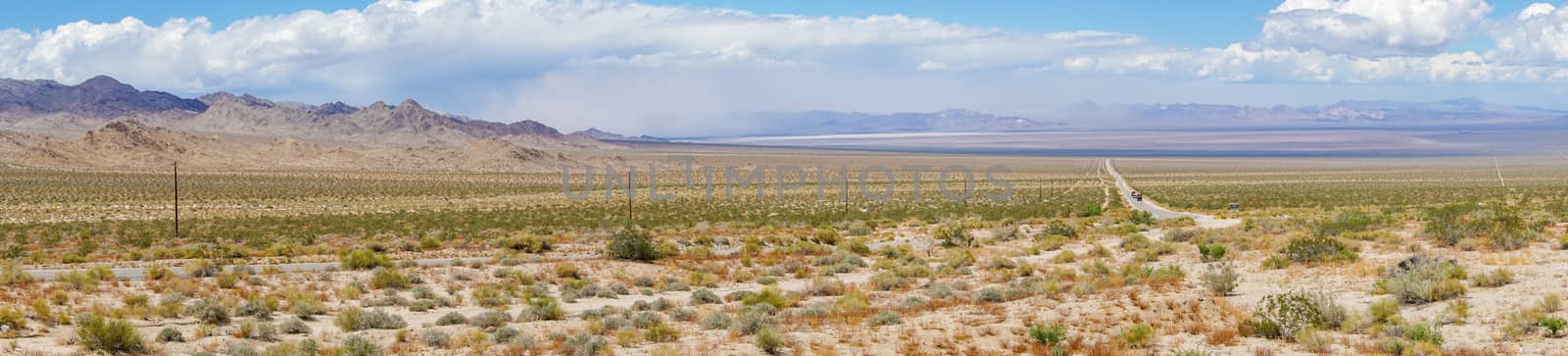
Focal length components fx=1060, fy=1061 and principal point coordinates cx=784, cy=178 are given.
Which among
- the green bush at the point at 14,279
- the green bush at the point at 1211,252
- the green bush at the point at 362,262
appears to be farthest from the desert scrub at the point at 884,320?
the green bush at the point at 14,279

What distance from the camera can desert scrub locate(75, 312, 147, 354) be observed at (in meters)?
12.6

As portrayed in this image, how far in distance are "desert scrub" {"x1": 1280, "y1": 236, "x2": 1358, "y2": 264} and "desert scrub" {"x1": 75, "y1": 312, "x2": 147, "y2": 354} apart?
19.4 meters

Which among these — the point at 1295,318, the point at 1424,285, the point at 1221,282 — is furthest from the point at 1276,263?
the point at 1295,318

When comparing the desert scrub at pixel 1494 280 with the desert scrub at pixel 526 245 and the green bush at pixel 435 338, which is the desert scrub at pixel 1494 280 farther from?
the desert scrub at pixel 526 245

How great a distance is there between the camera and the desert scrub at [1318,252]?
66.0 ft

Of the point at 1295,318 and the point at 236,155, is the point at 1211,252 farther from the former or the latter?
the point at 236,155

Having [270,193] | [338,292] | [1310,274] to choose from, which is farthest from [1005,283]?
[270,193]

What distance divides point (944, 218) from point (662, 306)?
92.2 ft

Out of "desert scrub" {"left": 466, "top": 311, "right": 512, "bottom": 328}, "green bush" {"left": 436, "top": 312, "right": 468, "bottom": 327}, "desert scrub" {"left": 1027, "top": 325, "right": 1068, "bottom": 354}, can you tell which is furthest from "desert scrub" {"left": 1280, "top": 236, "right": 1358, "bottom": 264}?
"green bush" {"left": 436, "top": 312, "right": 468, "bottom": 327}

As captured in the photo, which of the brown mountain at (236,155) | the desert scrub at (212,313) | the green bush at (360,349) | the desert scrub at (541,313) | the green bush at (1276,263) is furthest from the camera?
the brown mountain at (236,155)

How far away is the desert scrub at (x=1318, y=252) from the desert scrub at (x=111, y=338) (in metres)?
19.4

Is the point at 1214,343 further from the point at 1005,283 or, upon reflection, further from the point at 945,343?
the point at 1005,283

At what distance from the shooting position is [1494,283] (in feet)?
50.0

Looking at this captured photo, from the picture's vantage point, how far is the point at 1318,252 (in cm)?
2050
